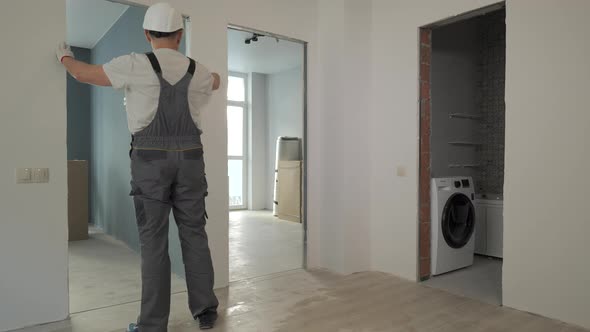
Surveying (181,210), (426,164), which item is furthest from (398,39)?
(181,210)

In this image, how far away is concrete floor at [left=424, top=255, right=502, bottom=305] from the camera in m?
2.87

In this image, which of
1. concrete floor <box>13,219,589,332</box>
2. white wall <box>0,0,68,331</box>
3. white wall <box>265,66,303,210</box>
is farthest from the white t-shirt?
white wall <box>265,66,303,210</box>

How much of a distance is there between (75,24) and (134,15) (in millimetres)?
1387

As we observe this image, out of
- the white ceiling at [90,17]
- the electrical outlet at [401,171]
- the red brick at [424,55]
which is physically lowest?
the electrical outlet at [401,171]

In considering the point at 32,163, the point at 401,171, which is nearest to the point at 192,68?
the point at 32,163

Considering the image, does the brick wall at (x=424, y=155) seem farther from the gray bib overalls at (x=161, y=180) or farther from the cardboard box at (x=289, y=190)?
the cardboard box at (x=289, y=190)

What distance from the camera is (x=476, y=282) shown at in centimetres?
317

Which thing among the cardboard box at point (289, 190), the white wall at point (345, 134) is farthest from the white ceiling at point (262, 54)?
the white wall at point (345, 134)

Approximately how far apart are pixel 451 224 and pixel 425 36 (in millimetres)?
1596

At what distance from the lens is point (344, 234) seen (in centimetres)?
338

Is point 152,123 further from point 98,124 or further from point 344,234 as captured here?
point 98,124

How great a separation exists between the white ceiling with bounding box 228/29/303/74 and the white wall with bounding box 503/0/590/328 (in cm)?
329

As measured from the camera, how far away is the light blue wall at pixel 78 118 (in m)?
5.87

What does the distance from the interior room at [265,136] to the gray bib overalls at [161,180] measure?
3333 millimetres
